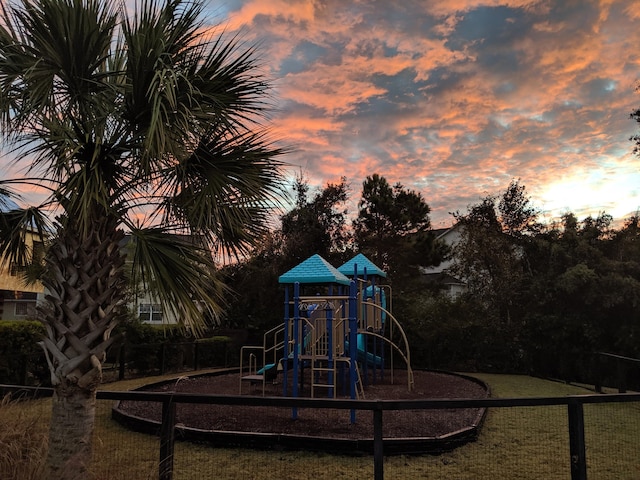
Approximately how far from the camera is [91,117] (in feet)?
14.1

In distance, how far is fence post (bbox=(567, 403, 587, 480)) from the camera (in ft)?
12.1

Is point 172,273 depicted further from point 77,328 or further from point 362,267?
point 362,267

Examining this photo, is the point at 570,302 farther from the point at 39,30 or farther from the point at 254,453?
the point at 39,30

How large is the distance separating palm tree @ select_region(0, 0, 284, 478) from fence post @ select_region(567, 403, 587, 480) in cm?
335

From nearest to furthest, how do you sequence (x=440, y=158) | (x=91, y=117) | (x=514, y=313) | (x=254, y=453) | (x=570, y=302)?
(x=91, y=117)
(x=254, y=453)
(x=440, y=158)
(x=570, y=302)
(x=514, y=313)

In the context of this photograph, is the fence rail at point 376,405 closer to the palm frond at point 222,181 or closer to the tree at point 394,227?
the palm frond at point 222,181

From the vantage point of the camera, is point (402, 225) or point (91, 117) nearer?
point (91, 117)

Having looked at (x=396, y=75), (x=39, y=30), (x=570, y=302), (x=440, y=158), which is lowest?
(x=570, y=302)

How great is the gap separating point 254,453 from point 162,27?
194 inches

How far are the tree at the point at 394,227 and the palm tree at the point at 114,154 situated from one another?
53.4 feet

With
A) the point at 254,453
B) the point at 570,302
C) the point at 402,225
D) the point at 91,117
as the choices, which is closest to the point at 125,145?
the point at 91,117

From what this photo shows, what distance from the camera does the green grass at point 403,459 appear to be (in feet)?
16.4

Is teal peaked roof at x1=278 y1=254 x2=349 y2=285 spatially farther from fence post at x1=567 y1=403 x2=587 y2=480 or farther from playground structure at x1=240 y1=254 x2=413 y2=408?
fence post at x1=567 y1=403 x2=587 y2=480

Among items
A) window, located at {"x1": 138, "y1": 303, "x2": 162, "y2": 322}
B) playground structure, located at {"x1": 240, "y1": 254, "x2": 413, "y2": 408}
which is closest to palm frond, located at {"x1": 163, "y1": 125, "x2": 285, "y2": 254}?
playground structure, located at {"x1": 240, "y1": 254, "x2": 413, "y2": 408}
